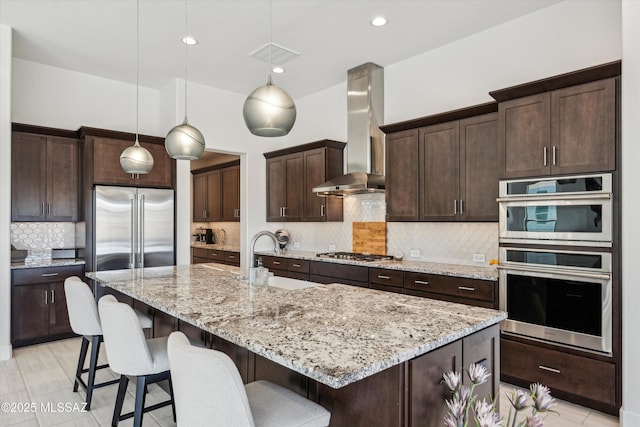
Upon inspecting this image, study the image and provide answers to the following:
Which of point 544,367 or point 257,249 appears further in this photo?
point 257,249

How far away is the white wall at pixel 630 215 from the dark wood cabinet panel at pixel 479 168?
1.02 metres

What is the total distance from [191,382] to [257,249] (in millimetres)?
4886

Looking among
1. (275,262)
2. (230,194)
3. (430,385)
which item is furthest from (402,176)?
(230,194)

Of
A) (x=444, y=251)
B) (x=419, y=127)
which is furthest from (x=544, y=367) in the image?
(x=419, y=127)

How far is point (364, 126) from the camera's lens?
16.1 feet

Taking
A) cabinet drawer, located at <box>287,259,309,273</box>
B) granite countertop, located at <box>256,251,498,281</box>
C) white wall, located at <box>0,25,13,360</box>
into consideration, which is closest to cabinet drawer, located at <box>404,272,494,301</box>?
granite countertop, located at <box>256,251,498,281</box>

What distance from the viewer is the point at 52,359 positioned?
151 inches

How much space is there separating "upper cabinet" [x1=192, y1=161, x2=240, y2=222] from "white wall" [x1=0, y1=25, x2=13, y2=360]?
11.4ft

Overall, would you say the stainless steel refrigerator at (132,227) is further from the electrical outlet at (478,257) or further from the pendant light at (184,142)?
the electrical outlet at (478,257)

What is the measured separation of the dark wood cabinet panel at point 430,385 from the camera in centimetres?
145

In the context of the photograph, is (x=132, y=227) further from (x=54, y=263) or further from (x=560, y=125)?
(x=560, y=125)

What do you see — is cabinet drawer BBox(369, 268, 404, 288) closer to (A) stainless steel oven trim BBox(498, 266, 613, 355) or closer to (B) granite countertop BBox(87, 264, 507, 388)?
(A) stainless steel oven trim BBox(498, 266, 613, 355)

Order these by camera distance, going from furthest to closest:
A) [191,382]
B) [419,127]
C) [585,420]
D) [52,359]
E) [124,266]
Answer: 1. [124,266]
2. [419,127]
3. [52,359]
4. [585,420]
5. [191,382]

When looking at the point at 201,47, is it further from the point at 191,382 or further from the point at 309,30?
the point at 191,382
